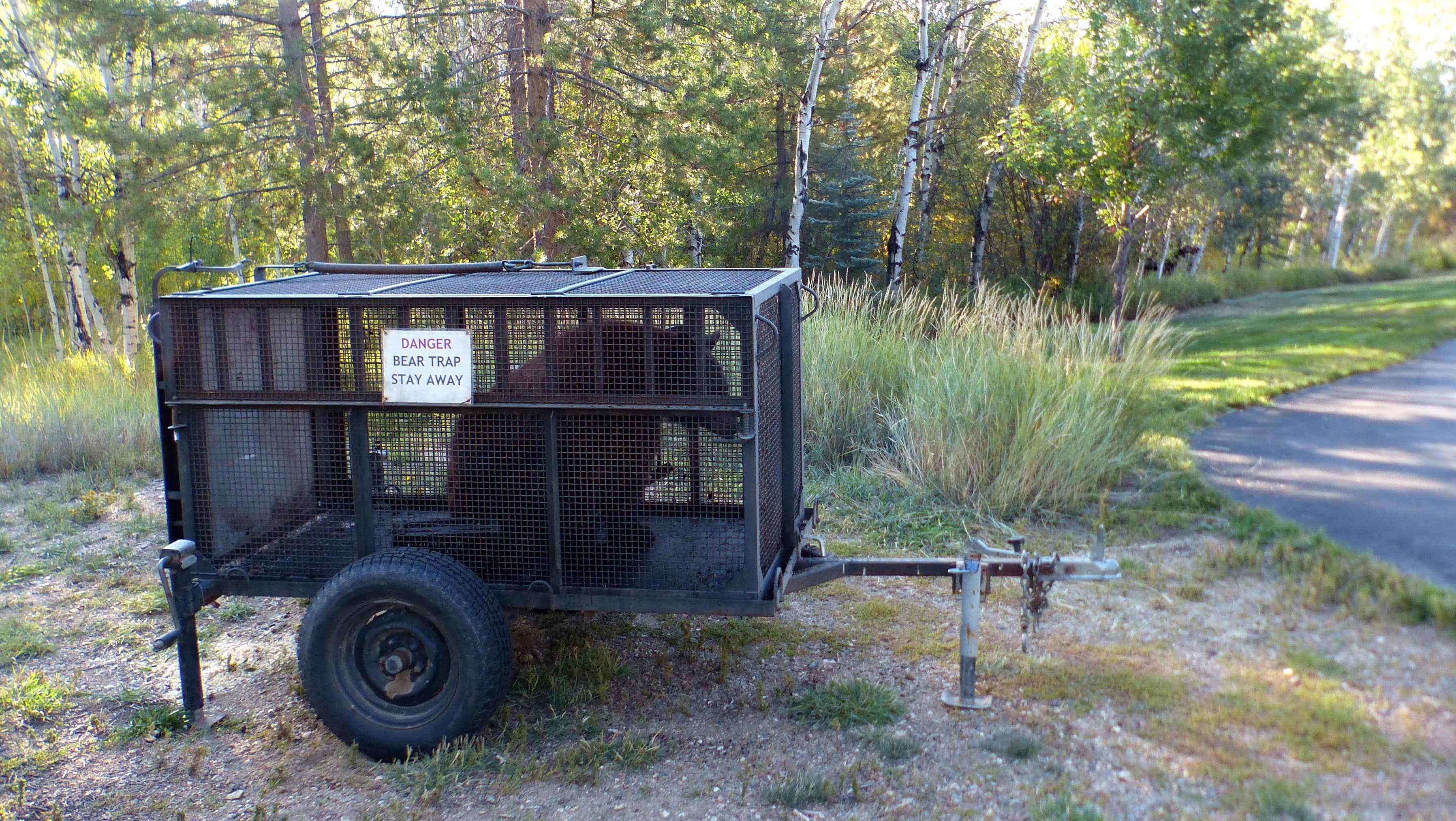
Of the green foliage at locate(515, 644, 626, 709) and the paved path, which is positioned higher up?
the paved path

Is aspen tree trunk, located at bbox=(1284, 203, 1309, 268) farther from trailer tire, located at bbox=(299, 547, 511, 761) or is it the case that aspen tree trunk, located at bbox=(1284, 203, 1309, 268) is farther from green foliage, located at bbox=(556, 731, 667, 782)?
trailer tire, located at bbox=(299, 547, 511, 761)

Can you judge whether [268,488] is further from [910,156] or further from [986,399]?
[910,156]

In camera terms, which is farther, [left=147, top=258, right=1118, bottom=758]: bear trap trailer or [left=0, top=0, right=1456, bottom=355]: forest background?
[left=0, top=0, right=1456, bottom=355]: forest background

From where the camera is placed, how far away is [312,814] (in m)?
3.70

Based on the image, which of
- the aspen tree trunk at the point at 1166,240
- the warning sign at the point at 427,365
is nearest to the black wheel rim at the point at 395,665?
the warning sign at the point at 427,365

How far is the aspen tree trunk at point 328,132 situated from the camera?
13391 millimetres

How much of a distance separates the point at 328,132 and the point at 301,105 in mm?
461

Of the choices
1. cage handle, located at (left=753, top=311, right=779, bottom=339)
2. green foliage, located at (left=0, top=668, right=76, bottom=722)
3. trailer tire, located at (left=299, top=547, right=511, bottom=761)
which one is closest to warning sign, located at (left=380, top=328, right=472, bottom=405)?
trailer tire, located at (left=299, top=547, right=511, bottom=761)

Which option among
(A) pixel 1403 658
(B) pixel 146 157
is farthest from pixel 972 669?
(B) pixel 146 157

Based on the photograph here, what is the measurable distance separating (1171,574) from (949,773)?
2.70 m

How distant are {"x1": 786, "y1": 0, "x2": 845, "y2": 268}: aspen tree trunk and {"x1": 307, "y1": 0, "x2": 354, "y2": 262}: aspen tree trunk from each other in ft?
23.9

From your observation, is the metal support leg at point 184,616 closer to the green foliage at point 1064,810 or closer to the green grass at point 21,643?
the green grass at point 21,643

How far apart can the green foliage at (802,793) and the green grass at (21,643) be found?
13.0ft

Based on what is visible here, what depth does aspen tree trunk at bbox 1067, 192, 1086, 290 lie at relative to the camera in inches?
1008
